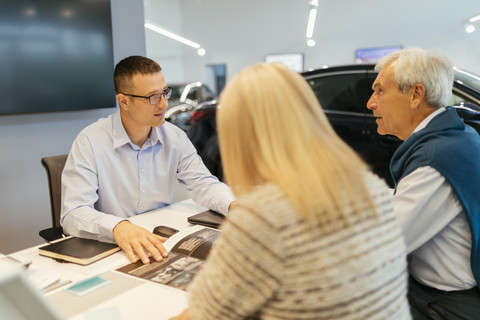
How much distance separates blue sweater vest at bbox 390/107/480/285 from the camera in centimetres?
123

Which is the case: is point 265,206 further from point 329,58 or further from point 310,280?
point 329,58

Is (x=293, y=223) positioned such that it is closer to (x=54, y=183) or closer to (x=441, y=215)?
(x=441, y=215)

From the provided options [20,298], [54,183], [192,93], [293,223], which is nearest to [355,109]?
[54,183]

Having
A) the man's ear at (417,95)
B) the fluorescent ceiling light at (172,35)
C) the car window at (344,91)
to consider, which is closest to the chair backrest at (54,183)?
the man's ear at (417,95)

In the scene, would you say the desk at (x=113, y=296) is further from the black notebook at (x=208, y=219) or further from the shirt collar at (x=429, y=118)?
the shirt collar at (x=429, y=118)

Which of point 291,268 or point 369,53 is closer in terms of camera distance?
point 291,268

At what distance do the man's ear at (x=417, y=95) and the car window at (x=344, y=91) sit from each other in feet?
7.14

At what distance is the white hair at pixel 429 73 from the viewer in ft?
4.74

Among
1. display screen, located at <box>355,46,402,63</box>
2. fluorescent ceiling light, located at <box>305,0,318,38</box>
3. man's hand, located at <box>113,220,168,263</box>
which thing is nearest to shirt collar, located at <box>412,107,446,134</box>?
man's hand, located at <box>113,220,168,263</box>

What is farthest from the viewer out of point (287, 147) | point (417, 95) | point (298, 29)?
point (298, 29)

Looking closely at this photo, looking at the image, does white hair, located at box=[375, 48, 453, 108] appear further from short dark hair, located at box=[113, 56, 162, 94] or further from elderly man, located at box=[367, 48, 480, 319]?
short dark hair, located at box=[113, 56, 162, 94]

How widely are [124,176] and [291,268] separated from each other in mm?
1387

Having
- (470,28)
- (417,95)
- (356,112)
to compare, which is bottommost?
(356,112)

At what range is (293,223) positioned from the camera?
63 centimetres
